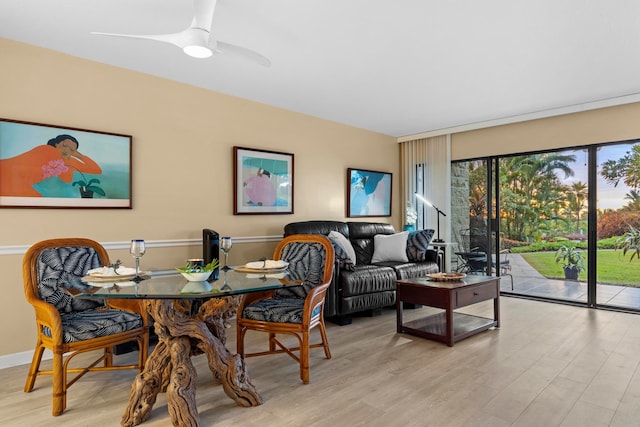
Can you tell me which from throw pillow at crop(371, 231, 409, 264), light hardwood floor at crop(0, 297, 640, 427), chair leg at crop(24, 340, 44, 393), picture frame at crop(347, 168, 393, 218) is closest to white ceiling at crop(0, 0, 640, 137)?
picture frame at crop(347, 168, 393, 218)

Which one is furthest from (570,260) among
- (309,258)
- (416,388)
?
(309,258)

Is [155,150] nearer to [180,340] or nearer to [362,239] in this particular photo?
[180,340]

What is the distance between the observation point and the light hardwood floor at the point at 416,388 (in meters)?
2.15

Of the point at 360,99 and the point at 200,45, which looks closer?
the point at 200,45

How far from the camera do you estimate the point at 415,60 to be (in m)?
3.35

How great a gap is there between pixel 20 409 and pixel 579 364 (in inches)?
145

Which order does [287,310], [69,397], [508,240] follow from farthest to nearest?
[508,240] → [287,310] → [69,397]

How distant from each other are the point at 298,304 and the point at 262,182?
2055mm

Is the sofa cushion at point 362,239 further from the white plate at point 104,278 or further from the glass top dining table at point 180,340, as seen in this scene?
the white plate at point 104,278

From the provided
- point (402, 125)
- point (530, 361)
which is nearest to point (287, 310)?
point (530, 361)

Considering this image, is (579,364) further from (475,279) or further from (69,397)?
(69,397)

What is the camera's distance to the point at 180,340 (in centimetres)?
224

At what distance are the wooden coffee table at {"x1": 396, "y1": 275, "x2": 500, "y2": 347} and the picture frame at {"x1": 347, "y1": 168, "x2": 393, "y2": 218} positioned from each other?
86.6 inches

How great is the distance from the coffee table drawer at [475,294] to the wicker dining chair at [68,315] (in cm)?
251
